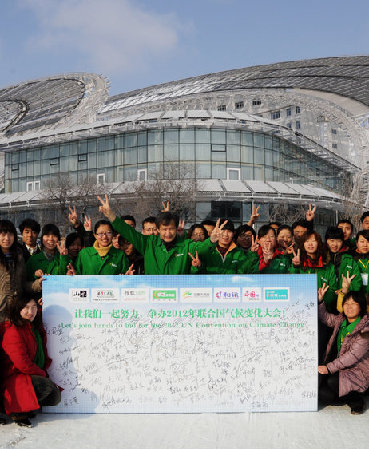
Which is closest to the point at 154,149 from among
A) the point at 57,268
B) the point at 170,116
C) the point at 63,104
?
the point at 170,116

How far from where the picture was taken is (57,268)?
5.88m

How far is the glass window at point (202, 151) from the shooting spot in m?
37.0

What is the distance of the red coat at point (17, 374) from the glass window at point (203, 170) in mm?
32238

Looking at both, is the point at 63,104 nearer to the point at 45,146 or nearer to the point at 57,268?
the point at 45,146

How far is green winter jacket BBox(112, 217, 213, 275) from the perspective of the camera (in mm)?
5543

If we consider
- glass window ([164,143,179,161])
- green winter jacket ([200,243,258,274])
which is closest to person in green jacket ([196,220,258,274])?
green winter jacket ([200,243,258,274])

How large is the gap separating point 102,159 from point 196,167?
746 centimetres

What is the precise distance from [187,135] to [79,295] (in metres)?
32.4

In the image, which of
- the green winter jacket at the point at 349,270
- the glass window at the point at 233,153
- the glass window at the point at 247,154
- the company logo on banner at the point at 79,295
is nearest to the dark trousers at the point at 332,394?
the green winter jacket at the point at 349,270

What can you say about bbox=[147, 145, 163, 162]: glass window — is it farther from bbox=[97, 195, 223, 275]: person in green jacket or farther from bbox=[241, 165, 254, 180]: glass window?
bbox=[97, 195, 223, 275]: person in green jacket

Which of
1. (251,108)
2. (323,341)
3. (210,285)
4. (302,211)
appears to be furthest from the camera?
(251,108)

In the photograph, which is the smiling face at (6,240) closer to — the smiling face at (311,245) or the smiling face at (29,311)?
the smiling face at (29,311)

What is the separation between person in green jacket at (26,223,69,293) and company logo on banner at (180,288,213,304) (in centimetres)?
149

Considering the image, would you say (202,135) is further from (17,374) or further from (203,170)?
(17,374)
